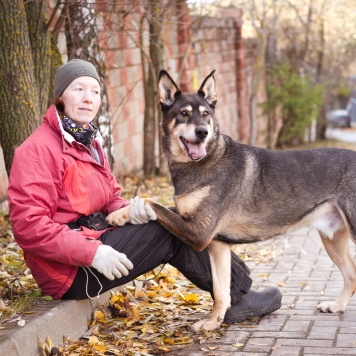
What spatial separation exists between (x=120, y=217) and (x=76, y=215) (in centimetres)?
30

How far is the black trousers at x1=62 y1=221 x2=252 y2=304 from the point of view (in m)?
4.54

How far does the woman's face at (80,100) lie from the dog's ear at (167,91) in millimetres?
518

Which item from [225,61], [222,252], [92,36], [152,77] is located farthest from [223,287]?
[225,61]

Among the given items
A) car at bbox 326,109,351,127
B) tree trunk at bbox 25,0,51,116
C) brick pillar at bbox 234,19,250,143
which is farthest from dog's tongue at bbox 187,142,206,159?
car at bbox 326,109,351,127

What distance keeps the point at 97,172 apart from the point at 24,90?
1.71 meters

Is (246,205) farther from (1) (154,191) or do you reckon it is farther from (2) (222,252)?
(1) (154,191)

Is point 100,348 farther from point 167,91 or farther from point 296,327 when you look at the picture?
point 167,91

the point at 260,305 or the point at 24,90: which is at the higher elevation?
the point at 24,90

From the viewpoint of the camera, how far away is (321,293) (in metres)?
5.82

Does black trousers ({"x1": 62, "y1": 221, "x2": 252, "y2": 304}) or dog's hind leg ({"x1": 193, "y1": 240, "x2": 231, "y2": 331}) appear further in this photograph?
dog's hind leg ({"x1": 193, "y1": 240, "x2": 231, "y2": 331})

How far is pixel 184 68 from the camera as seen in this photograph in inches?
580

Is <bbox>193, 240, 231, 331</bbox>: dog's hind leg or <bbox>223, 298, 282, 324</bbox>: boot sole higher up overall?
<bbox>193, 240, 231, 331</bbox>: dog's hind leg

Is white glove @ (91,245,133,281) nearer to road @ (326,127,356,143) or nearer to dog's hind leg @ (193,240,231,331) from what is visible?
dog's hind leg @ (193,240,231,331)

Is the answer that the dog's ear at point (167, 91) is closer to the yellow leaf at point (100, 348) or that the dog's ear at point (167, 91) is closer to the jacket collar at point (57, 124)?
the jacket collar at point (57, 124)
